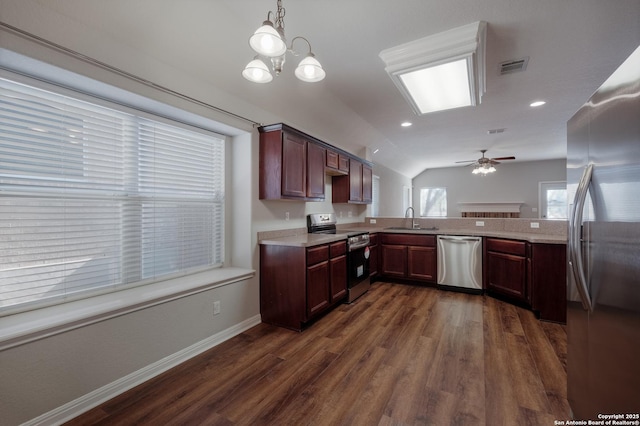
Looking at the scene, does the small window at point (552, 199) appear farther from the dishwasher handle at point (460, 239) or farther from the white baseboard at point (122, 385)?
the white baseboard at point (122, 385)

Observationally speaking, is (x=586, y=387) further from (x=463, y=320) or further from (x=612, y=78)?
(x=463, y=320)

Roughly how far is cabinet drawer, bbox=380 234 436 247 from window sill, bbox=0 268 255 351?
2876mm

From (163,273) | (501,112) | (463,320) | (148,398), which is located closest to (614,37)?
(501,112)

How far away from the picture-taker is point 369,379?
6.53ft

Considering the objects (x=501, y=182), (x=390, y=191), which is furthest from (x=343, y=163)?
(x=501, y=182)

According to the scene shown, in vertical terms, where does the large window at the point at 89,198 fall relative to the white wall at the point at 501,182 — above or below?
below

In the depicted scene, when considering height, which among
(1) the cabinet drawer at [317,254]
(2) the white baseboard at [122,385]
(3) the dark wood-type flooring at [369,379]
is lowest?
(3) the dark wood-type flooring at [369,379]

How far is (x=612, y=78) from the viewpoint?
1.12 m

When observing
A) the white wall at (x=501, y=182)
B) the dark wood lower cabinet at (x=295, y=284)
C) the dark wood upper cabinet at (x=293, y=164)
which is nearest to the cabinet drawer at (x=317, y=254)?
the dark wood lower cabinet at (x=295, y=284)

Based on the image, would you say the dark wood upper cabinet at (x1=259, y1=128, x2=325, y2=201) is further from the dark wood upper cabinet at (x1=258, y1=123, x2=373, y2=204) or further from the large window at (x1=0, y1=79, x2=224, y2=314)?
the large window at (x1=0, y1=79, x2=224, y2=314)

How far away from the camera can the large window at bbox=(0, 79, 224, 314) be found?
5.43 feet

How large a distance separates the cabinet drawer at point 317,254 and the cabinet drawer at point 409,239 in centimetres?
183

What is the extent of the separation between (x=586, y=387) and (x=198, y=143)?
334 cm

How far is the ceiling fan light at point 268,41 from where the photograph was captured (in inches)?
52.5
